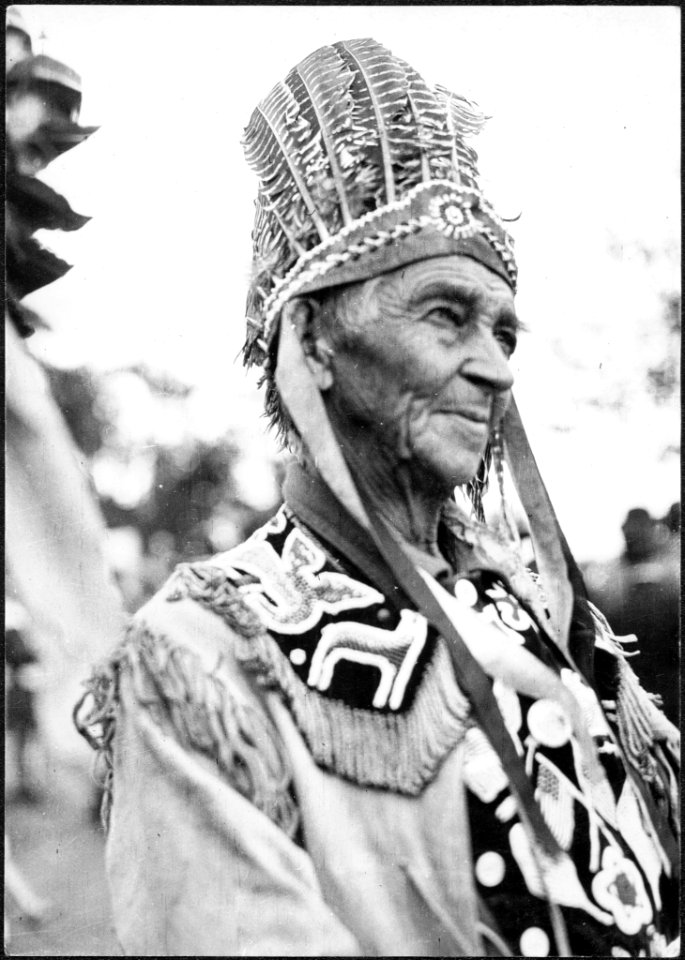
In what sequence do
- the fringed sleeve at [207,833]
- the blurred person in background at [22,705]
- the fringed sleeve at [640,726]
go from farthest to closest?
the fringed sleeve at [640,726] < the blurred person in background at [22,705] < the fringed sleeve at [207,833]

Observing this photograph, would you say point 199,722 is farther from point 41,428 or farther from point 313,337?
point 313,337

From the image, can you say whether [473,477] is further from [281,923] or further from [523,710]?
[281,923]

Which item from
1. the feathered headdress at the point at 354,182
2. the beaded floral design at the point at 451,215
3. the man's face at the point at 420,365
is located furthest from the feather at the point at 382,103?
the man's face at the point at 420,365

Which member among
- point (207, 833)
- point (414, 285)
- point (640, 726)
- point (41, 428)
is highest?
point (414, 285)

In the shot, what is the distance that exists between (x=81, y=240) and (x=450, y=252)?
124 centimetres

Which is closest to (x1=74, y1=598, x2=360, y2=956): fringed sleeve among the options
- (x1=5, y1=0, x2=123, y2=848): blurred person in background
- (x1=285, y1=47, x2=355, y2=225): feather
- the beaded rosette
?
(x1=5, y1=0, x2=123, y2=848): blurred person in background

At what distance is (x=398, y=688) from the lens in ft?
14.2

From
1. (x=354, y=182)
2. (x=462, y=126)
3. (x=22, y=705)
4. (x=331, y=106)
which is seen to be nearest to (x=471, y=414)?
(x=354, y=182)

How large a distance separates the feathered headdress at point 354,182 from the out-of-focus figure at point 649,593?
1.04 m

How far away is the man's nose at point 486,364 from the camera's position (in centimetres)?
448

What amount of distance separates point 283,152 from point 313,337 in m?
0.63

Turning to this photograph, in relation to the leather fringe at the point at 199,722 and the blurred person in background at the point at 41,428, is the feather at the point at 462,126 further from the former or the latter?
the leather fringe at the point at 199,722

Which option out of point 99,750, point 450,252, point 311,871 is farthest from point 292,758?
point 450,252

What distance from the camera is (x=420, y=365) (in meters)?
4.45
